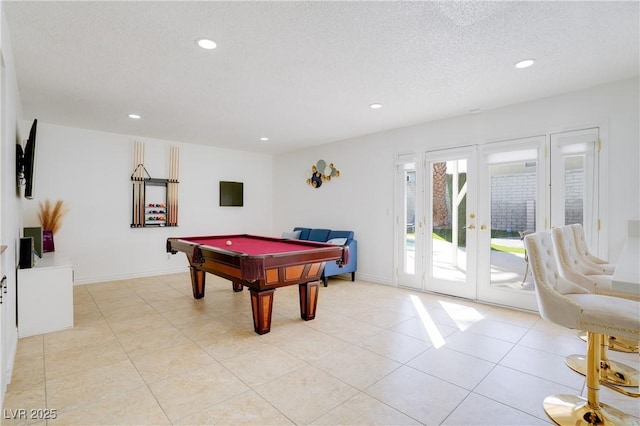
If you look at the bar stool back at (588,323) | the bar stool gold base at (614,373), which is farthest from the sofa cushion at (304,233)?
the bar stool back at (588,323)

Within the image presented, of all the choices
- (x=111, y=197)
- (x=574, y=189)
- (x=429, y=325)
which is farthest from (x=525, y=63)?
(x=111, y=197)

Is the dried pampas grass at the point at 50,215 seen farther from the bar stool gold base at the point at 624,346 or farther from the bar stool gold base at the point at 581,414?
the bar stool gold base at the point at 624,346

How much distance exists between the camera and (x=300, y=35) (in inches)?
96.5

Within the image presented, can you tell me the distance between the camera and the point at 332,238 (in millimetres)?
5883

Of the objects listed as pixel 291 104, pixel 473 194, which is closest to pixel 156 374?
pixel 291 104

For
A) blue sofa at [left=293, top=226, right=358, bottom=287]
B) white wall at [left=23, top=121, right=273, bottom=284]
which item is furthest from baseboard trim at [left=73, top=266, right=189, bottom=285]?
blue sofa at [left=293, top=226, right=358, bottom=287]

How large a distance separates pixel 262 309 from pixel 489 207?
3198mm

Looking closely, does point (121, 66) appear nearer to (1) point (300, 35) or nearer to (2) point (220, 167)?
(1) point (300, 35)

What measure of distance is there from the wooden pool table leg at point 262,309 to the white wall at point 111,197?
12.1 ft

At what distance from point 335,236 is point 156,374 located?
3860 millimetres

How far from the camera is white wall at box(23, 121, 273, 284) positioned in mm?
5070

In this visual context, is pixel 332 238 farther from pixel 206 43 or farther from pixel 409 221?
pixel 206 43

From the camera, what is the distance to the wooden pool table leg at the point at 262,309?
3.17 m

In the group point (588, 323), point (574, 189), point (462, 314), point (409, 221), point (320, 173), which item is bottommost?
point (462, 314)
